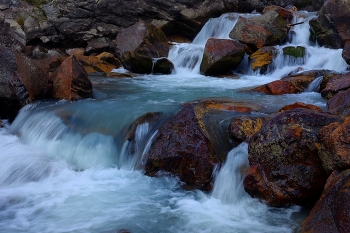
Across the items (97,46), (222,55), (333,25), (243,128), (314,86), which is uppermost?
(333,25)

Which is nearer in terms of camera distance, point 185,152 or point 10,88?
point 185,152

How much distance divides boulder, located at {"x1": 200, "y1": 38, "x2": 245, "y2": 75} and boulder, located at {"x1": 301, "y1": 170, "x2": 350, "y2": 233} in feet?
26.0

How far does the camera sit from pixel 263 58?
38.8 ft

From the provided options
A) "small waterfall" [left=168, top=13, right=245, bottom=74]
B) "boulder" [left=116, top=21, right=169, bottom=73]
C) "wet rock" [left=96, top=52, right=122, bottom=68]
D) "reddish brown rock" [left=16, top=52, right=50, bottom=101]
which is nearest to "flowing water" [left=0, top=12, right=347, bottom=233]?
"reddish brown rock" [left=16, top=52, right=50, bottom=101]

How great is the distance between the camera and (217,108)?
6.76 m

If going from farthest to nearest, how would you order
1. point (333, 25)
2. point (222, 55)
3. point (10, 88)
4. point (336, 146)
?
1. point (333, 25)
2. point (222, 55)
3. point (10, 88)
4. point (336, 146)

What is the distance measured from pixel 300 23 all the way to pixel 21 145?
11170 mm

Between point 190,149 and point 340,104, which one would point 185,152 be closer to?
point 190,149

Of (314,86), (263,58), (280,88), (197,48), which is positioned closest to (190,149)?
(280,88)

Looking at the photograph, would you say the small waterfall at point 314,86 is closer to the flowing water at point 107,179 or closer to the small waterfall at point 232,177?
the flowing water at point 107,179

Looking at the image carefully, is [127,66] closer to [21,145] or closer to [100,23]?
[100,23]

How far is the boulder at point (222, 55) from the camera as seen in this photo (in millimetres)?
11305

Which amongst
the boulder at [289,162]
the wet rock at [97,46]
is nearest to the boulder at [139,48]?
the wet rock at [97,46]

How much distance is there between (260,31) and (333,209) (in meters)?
9.97
